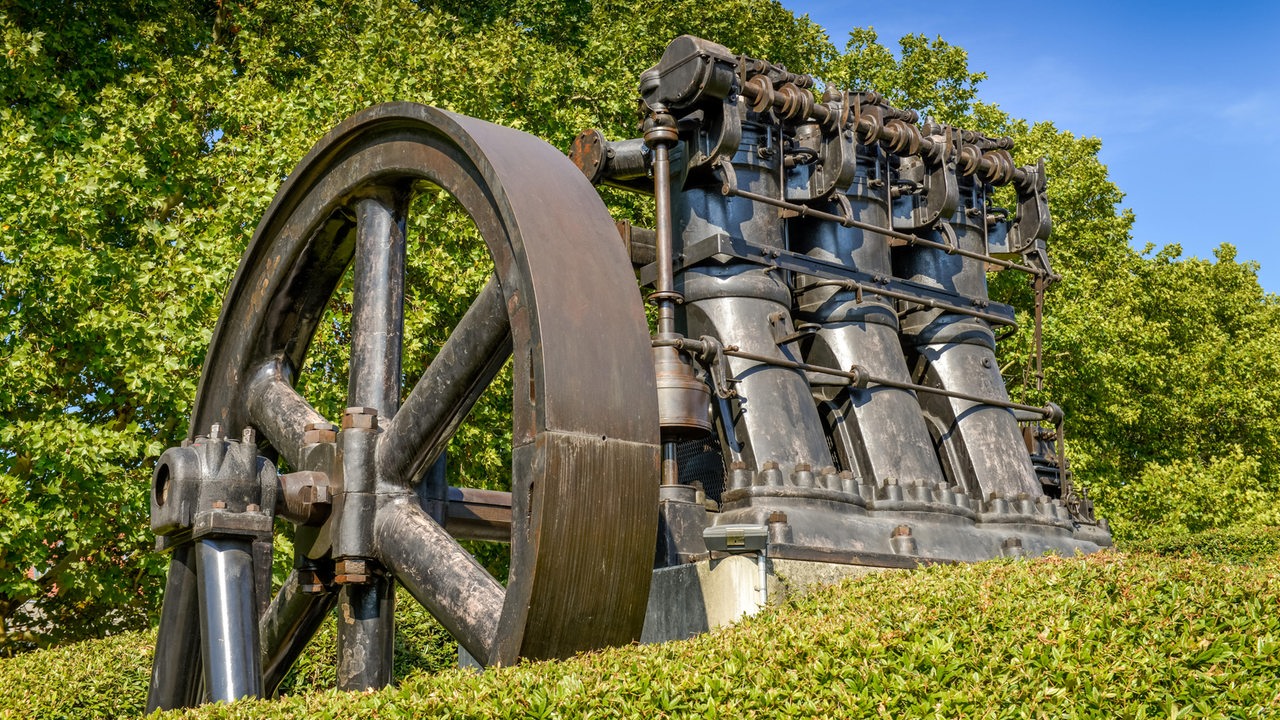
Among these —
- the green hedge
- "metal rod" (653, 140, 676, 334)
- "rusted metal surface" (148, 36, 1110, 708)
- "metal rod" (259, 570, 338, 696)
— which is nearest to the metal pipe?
"rusted metal surface" (148, 36, 1110, 708)

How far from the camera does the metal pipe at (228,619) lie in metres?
4.32

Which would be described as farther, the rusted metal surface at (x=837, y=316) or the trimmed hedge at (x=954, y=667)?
the rusted metal surface at (x=837, y=316)

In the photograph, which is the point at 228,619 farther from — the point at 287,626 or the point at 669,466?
the point at 669,466

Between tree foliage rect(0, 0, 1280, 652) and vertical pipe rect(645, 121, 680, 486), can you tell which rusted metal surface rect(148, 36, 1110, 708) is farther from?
tree foliage rect(0, 0, 1280, 652)

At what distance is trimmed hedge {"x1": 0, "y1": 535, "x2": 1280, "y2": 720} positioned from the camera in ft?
10.3

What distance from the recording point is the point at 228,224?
1186 cm

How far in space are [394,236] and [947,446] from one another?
3528 mm

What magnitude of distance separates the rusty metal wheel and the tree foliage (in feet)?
19.2

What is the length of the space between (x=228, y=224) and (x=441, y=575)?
867 centimetres

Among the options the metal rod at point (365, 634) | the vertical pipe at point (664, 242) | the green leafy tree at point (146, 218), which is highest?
the green leafy tree at point (146, 218)

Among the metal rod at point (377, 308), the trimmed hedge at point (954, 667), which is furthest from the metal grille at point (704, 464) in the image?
the trimmed hedge at point (954, 667)

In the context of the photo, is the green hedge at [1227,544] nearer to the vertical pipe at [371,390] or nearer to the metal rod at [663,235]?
the metal rod at [663,235]

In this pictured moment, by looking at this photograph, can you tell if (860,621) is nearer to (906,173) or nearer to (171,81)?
(906,173)

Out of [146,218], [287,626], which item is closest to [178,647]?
[287,626]
